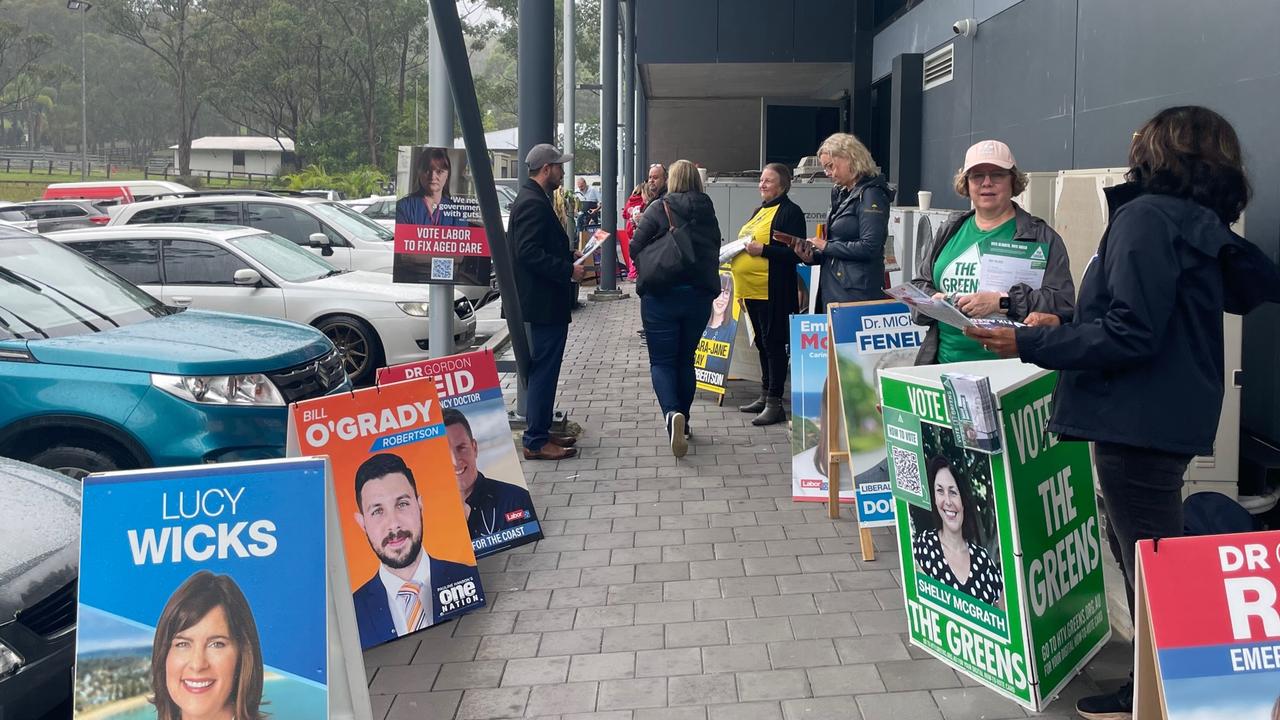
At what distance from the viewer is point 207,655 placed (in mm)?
3152

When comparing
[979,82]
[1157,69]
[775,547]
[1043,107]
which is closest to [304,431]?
[775,547]

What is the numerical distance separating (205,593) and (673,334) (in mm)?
5063

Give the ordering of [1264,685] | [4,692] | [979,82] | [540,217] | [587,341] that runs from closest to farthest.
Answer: [1264,685], [4,692], [540,217], [979,82], [587,341]

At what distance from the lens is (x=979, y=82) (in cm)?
1098

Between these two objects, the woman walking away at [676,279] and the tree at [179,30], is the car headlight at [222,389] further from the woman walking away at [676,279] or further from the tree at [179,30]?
the tree at [179,30]

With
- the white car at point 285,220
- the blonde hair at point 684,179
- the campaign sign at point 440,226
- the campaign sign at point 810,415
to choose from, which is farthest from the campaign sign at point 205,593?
the white car at point 285,220

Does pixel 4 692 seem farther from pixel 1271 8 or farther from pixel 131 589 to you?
pixel 1271 8

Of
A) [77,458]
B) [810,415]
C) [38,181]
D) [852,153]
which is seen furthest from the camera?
[38,181]

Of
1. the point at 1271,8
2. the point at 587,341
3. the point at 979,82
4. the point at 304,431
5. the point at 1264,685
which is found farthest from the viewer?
the point at 587,341

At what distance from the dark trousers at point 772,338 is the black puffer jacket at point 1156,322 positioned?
17.6 feet

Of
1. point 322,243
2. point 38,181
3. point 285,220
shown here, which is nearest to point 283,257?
point 322,243

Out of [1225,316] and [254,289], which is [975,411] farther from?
[254,289]

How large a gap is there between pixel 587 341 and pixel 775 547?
8355 millimetres

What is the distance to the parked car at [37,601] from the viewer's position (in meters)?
3.49
